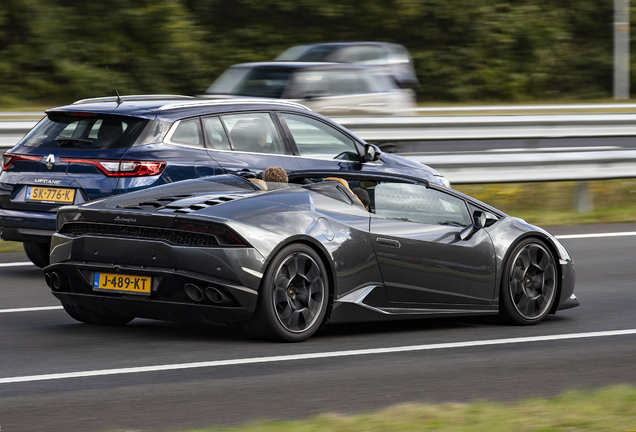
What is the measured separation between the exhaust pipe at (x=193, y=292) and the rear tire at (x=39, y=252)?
12.4 feet

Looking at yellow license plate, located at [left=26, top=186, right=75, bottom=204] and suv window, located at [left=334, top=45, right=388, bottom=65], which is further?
suv window, located at [left=334, top=45, right=388, bottom=65]

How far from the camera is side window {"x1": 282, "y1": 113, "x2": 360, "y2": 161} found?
10.4 m

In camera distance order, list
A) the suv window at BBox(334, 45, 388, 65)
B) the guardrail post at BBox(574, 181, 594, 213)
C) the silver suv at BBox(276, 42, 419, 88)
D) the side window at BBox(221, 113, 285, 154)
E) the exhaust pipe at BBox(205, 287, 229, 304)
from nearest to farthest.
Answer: the exhaust pipe at BBox(205, 287, 229, 304) → the side window at BBox(221, 113, 285, 154) → the guardrail post at BBox(574, 181, 594, 213) → the silver suv at BBox(276, 42, 419, 88) → the suv window at BBox(334, 45, 388, 65)

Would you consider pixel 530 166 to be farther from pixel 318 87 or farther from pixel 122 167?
pixel 122 167

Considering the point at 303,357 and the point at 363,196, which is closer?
the point at 303,357

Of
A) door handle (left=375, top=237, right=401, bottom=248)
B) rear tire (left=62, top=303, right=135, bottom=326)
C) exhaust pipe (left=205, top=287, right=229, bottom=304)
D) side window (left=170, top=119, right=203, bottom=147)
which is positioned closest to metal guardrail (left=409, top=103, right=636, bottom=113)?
side window (left=170, top=119, right=203, bottom=147)

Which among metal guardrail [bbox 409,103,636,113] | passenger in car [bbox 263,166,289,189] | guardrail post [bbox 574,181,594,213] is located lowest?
metal guardrail [bbox 409,103,636,113]

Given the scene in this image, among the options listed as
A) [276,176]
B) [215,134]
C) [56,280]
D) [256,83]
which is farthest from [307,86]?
[56,280]

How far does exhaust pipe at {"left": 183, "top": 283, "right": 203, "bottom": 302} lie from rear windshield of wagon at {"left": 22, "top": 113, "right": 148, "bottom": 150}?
2873 millimetres

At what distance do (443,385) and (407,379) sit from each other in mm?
226

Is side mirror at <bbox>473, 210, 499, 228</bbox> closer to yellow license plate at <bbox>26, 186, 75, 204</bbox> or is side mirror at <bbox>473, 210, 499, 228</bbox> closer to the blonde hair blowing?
the blonde hair blowing

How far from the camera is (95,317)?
24.7ft

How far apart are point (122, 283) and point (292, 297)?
1.06 meters

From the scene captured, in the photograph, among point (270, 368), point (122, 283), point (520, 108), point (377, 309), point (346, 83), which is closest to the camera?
point (270, 368)
